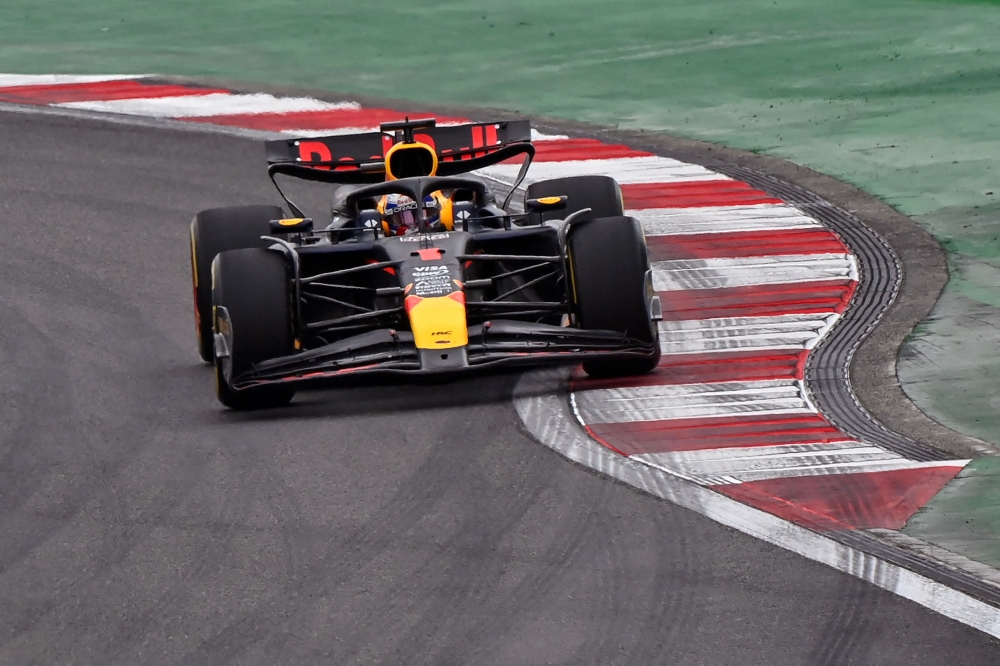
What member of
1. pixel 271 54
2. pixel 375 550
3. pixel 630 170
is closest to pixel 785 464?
pixel 375 550

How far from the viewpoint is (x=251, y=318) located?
8.55m

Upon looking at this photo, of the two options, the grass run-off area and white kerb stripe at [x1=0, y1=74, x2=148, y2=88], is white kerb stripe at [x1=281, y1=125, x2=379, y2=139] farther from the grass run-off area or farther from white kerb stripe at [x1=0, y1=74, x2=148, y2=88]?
white kerb stripe at [x1=0, y1=74, x2=148, y2=88]

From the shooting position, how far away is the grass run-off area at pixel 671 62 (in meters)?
13.3

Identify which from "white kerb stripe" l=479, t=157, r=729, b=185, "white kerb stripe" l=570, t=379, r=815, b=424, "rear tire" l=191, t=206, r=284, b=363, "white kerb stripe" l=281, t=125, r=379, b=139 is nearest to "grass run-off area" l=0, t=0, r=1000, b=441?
"white kerb stripe" l=479, t=157, r=729, b=185

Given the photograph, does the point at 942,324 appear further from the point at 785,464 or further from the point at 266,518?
the point at 266,518

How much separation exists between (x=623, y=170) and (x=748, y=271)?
2.77 metres

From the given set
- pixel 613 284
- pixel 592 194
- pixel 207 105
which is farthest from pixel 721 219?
pixel 207 105

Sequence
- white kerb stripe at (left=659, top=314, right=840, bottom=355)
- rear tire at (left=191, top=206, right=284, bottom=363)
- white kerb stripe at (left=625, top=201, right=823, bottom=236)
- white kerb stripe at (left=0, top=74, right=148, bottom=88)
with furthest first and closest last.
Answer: white kerb stripe at (left=0, top=74, right=148, bottom=88) < white kerb stripe at (left=625, top=201, right=823, bottom=236) < rear tire at (left=191, top=206, right=284, bottom=363) < white kerb stripe at (left=659, top=314, right=840, bottom=355)

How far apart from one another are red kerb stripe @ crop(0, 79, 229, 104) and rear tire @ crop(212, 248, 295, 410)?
8.15m

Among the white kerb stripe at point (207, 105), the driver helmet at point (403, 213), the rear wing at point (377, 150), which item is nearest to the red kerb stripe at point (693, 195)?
the rear wing at point (377, 150)

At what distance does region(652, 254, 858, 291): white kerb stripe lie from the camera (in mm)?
10859

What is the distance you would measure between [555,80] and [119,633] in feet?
36.4

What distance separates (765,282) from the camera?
10.8 metres

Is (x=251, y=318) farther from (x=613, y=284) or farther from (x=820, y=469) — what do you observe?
(x=820, y=469)
